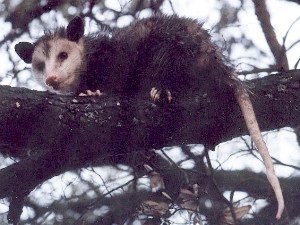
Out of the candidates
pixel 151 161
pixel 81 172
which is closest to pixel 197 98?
pixel 151 161

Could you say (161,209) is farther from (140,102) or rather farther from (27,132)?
(27,132)

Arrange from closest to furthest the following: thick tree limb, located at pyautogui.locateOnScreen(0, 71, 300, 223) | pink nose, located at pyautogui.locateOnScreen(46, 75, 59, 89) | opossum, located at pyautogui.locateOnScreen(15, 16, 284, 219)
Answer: thick tree limb, located at pyautogui.locateOnScreen(0, 71, 300, 223), opossum, located at pyautogui.locateOnScreen(15, 16, 284, 219), pink nose, located at pyautogui.locateOnScreen(46, 75, 59, 89)

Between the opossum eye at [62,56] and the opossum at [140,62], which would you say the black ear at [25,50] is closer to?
the opossum at [140,62]

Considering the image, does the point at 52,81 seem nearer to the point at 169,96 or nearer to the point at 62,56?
the point at 62,56

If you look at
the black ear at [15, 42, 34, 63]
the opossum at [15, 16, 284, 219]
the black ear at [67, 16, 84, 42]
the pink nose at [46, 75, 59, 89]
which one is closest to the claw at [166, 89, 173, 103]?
the opossum at [15, 16, 284, 219]

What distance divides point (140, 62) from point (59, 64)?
0.53 metres

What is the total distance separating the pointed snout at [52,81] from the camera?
2.39 meters

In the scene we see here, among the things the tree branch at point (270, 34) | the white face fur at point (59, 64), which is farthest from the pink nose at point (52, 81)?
the tree branch at point (270, 34)

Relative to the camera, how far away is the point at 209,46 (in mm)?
2393

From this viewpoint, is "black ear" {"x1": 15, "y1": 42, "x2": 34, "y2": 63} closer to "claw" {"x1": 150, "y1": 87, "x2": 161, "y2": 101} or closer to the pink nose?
the pink nose

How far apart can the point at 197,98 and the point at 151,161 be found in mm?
397

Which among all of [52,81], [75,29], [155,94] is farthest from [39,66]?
[155,94]

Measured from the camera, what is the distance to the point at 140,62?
2.38 metres

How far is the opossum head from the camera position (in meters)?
2.55
